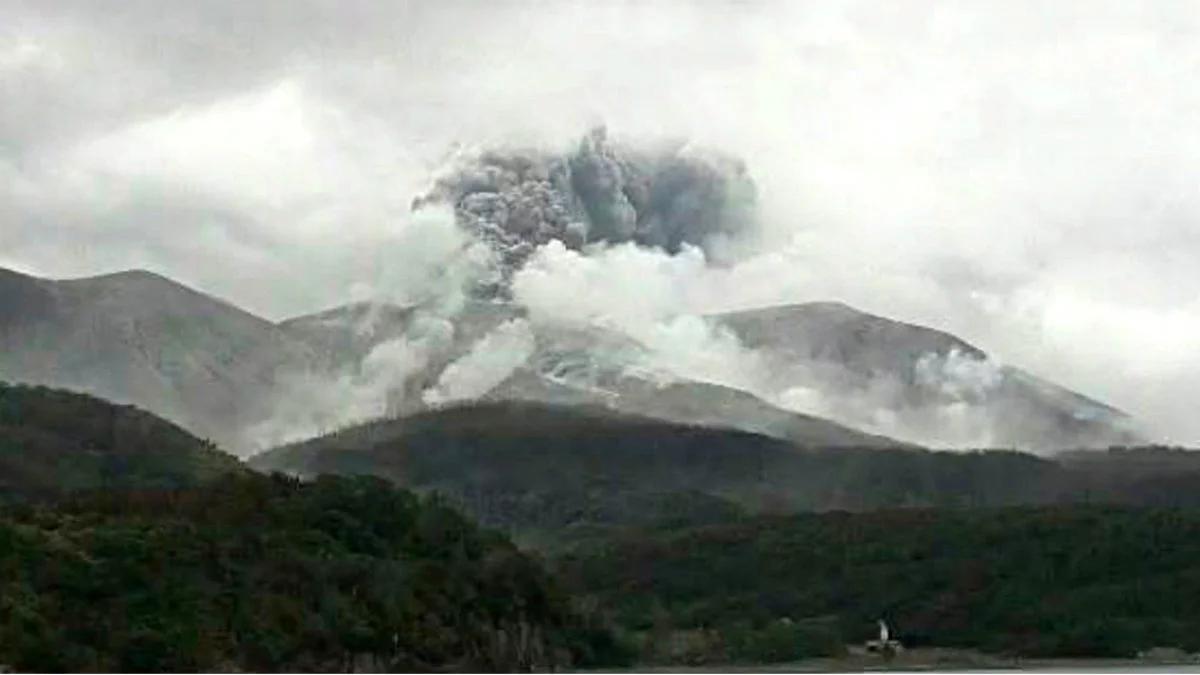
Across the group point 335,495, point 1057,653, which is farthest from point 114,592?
point 1057,653

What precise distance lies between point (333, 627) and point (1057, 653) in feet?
261

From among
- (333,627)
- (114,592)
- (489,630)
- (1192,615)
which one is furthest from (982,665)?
(114,592)

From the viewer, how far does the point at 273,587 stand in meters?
135

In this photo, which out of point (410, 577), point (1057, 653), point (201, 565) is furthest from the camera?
point (1057, 653)

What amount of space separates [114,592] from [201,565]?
32.4 feet

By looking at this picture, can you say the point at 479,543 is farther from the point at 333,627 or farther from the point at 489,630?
the point at 333,627

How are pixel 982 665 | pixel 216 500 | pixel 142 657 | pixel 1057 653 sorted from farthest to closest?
pixel 1057 653
pixel 982 665
pixel 216 500
pixel 142 657

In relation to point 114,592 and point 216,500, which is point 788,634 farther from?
point 114,592

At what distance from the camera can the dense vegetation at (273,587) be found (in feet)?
388

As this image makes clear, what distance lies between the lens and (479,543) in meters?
164

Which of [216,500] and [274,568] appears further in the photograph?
[216,500]

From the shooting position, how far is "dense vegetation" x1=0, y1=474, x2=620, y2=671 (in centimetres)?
11812

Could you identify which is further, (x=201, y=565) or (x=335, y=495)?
(x=335, y=495)

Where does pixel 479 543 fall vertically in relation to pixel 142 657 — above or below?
above
